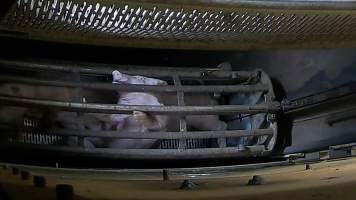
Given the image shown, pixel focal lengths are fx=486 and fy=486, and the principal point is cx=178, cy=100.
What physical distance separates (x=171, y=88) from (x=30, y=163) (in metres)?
0.41

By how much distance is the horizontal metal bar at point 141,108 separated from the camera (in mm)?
1085

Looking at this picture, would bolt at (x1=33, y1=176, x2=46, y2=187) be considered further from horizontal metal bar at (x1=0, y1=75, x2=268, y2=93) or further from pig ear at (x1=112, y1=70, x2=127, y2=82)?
pig ear at (x1=112, y1=70, x2=127, y2=82)

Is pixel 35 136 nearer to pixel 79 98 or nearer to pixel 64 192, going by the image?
pixel 79 98

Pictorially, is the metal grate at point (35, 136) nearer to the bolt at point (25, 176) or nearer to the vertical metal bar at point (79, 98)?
the vertical metal bar at point (79, 98)

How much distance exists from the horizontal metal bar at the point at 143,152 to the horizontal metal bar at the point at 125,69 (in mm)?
208

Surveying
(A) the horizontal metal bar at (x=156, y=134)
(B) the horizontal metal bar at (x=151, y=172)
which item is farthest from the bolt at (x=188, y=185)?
(A) the horizontal metal bar at (x=156, y=134)

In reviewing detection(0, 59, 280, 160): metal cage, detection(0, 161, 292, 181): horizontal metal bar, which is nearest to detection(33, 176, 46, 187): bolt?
detection(0, 161, 292, 181): horizontal metal bar

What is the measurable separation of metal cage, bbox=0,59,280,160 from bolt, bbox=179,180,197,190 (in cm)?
17

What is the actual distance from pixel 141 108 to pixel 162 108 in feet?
0.18

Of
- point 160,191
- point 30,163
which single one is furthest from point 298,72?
point 30,163

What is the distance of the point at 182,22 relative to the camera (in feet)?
3.28

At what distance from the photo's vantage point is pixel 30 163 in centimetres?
124

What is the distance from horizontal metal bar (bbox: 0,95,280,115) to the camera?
108 centimetres

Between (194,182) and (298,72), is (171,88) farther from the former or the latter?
(298,72)
